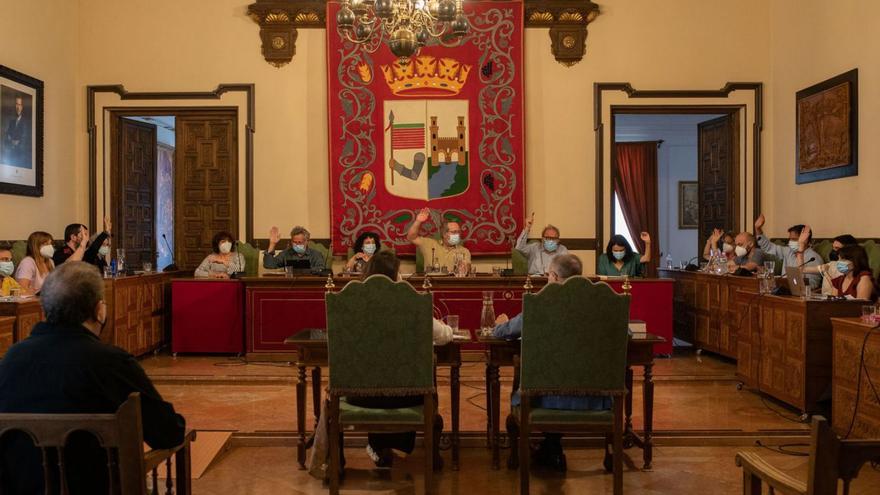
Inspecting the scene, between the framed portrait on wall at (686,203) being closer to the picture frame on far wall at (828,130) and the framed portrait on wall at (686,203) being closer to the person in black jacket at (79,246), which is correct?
the picture frame on far wall at (828,130)

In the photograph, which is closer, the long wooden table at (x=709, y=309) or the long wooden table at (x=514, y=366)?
the long wooden table at (x=514, y=366)

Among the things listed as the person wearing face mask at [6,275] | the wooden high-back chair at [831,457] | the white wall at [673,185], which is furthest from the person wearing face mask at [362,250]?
the white wall at [673,185]

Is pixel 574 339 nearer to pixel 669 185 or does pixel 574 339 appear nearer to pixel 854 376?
pixel 854 376

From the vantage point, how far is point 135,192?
365 inches

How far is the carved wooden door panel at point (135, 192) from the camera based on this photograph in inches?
351

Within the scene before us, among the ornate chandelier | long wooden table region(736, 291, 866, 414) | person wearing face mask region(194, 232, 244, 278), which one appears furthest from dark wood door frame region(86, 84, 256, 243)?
long wooden table region(736, 291, 866, 414)

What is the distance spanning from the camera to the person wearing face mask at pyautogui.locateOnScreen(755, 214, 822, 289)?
7.02 metres

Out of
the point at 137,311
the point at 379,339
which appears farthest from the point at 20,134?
the point at 379,339

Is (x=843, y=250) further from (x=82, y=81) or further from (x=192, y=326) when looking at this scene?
(x=82, y=81)

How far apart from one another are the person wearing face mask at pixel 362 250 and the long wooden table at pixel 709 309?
3515 mm

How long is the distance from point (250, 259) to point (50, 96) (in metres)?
2.84

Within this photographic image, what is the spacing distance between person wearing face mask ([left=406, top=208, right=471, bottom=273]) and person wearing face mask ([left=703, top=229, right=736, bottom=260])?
2.74m

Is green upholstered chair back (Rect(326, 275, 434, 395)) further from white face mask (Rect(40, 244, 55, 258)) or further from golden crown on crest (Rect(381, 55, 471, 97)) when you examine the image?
golden crown on crest (Rect(381, 55, 471, 97))

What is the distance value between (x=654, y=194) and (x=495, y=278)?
254 inches
